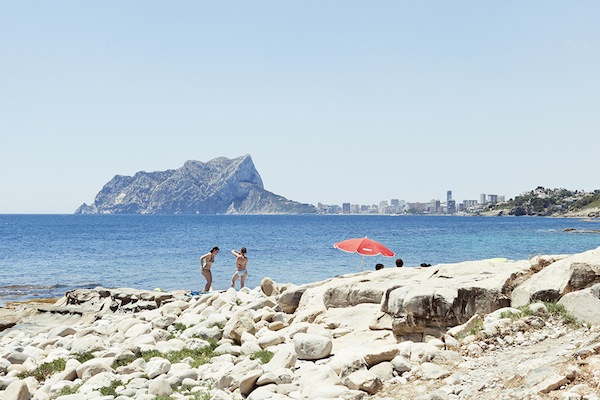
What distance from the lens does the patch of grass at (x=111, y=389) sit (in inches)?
452

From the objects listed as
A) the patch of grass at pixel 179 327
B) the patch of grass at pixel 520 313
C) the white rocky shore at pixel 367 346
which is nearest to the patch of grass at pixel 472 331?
the white rocky shore at pixel 367 346

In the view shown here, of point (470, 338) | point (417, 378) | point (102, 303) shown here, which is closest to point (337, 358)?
point (417, 378)

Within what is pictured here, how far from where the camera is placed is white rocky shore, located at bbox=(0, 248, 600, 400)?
871 centimetres

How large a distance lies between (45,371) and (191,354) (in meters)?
3.63

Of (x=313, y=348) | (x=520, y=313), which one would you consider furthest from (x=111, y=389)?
(x=520, y=313)

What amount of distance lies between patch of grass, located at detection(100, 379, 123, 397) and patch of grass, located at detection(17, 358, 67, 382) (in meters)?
2.82

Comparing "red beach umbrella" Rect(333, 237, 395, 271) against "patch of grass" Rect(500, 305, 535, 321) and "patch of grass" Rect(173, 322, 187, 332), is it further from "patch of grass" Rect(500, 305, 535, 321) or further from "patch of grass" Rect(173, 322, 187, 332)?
"patch of grass" Rect(500, 305, 535, 321)

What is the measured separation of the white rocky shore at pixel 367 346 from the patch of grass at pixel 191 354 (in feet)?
0.16

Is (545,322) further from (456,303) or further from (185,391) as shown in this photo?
(185,391)

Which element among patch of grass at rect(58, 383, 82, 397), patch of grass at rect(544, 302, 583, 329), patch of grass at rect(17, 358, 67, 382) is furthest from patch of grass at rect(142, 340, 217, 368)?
patch of grass at rect(544, 302, 583, 329)

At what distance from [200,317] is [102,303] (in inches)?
446

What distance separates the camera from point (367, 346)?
1238 centimetres

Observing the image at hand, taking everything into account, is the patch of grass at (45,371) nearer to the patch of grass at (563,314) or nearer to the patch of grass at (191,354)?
the patch of grass at (191,354)

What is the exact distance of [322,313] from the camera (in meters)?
15.6
